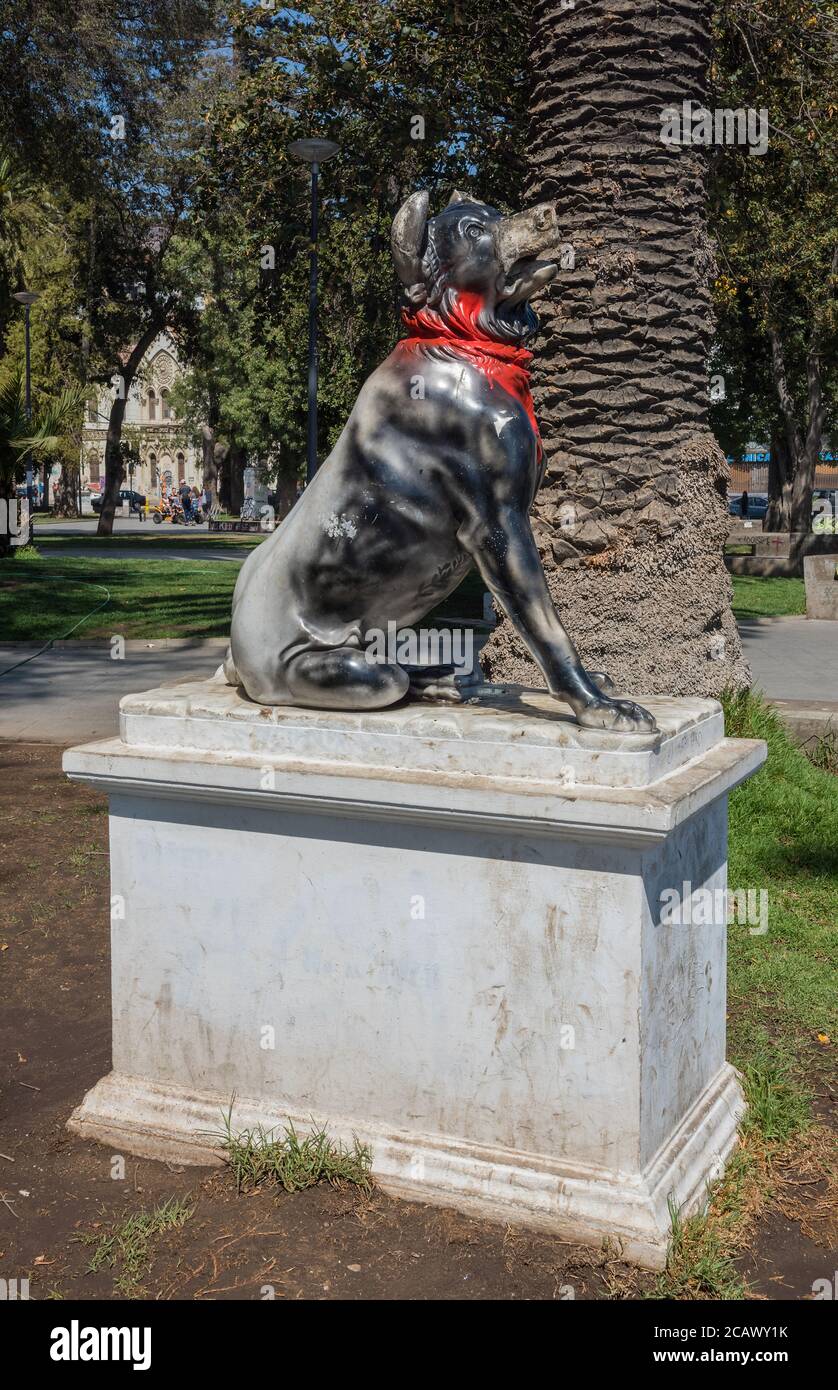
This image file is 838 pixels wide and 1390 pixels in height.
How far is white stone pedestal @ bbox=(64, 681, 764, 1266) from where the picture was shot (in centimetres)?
282

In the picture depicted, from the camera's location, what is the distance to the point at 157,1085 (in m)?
3.34

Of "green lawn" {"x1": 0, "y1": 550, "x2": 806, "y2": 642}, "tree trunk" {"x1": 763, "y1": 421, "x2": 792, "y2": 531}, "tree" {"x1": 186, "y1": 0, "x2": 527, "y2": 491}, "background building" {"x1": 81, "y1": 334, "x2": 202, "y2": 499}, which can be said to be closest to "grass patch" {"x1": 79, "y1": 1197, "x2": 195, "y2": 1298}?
"green lawn" {"x1": 0, "y1": 550, "x2": 806, "y2": 642}

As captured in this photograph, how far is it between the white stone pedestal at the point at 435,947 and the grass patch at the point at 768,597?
14.1 metres

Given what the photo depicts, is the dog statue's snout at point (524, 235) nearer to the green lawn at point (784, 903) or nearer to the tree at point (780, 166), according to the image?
the green lawn at point (784, 903)

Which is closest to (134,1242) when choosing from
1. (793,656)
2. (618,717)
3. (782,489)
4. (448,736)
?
(448,736)

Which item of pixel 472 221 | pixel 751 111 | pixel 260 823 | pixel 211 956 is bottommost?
pixel 211 956

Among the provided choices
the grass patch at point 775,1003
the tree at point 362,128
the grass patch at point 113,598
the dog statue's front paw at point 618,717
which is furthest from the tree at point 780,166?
the dog statue's front paw at point 618,717

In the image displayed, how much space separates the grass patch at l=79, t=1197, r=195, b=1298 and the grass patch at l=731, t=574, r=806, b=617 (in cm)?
1452

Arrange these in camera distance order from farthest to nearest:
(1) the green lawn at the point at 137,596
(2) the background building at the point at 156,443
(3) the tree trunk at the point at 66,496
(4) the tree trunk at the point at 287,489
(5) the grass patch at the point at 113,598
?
(2) the background building at the point at 156,443 → (3) the tree trunk at the point at 66,496 → (4) the tree trunk at the point at 287,489 → (1) the green lawn at the point at 137,596 → (5) the grass patch at the point at 113,598

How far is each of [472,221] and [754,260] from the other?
19084 mm

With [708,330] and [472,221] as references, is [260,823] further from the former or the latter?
[708,330]

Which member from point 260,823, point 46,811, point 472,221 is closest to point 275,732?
point 260,823

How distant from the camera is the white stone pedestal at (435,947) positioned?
2816mm

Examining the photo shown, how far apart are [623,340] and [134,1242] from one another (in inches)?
192
